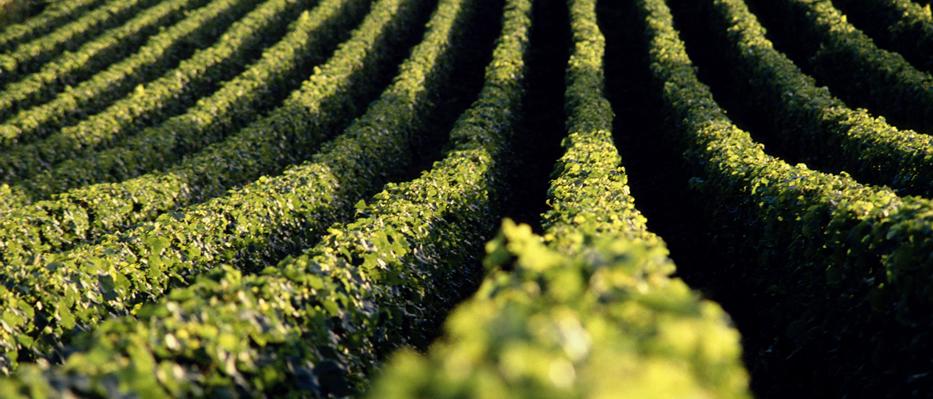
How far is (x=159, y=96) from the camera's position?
71.4 feet

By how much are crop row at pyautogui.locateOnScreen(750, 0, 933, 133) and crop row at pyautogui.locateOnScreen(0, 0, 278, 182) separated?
58.3 feet

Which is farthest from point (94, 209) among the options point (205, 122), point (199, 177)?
point (205, 122)

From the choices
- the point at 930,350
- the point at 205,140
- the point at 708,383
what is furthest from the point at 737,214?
the point at 205,140

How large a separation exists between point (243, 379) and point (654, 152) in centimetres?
1261

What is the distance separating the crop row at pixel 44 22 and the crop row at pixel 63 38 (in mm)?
542

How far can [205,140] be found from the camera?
19.2 meters

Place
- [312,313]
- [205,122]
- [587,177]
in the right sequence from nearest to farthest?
[312,313] → [587,177] → [205,122]

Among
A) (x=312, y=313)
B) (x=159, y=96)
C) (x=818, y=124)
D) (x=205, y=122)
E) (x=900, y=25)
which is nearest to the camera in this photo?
(x=312, y=313)

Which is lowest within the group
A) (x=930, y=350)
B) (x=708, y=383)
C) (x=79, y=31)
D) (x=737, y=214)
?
(x=79, y=31)

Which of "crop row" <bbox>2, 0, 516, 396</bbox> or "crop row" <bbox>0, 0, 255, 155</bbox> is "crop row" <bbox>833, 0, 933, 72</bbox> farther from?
"crop row" <bbox>0, 0, 255, 155</bbox>

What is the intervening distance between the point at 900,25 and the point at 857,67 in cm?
395

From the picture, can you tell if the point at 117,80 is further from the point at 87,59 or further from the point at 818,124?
the point at 818,124

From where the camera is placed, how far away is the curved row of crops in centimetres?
388

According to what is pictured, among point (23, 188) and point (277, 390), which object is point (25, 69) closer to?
point (23, 188)
